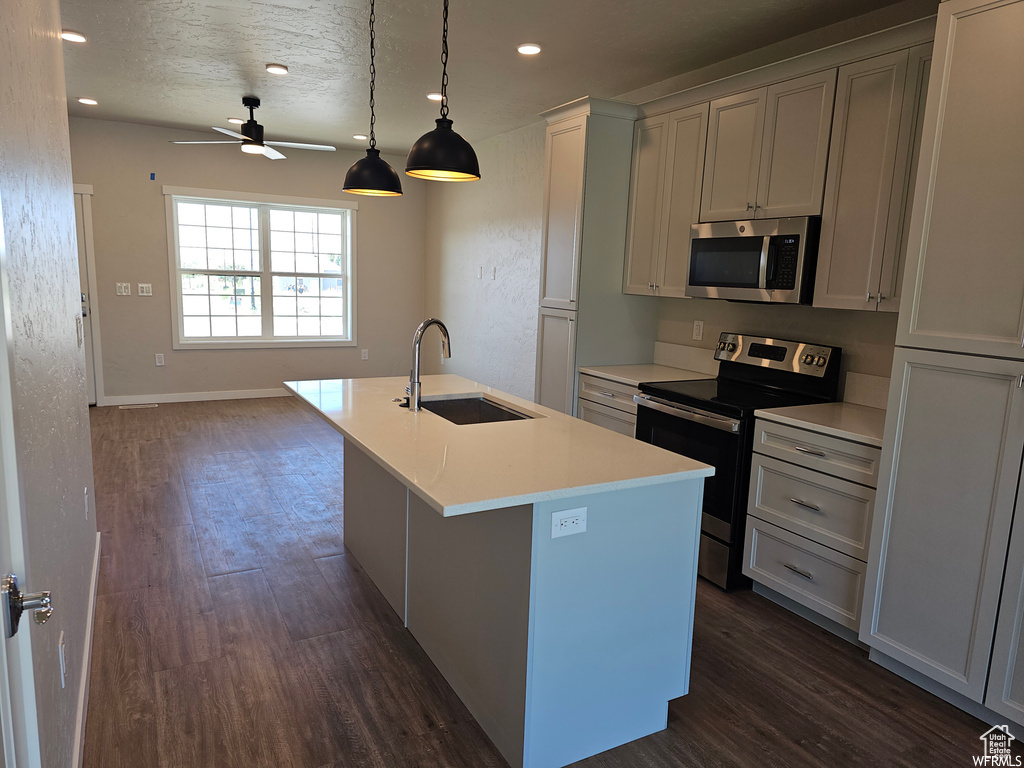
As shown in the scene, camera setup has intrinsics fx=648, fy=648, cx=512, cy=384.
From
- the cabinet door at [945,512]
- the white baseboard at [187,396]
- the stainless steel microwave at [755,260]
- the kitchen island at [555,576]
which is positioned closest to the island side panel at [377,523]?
the kitchen island at [555,576]

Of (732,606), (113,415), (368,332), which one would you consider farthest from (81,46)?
(732,606)

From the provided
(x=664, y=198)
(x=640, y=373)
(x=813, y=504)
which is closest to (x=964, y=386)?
(x=813, y=504)

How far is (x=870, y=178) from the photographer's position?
265cm

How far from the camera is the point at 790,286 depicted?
2.97 meters

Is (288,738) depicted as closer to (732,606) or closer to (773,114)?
(732,606)

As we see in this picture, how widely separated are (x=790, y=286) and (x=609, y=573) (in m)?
1.77

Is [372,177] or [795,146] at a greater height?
[795,146]

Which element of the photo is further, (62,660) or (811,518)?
(811,518)

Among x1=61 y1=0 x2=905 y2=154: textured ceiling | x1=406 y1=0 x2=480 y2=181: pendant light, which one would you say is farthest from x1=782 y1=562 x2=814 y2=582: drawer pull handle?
x1=61 y1=0 x2=905 y2=154: textured ceiling

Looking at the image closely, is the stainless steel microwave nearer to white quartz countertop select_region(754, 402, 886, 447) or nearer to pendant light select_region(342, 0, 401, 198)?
white quartz countertop select_region(754, 402, 886, 447)

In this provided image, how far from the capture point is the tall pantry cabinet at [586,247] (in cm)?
383

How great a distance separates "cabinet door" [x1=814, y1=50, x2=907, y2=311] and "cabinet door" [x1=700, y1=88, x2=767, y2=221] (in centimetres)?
42

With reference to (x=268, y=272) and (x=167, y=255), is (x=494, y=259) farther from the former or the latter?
(x=167, y=255)

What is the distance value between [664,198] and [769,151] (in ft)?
2.42
